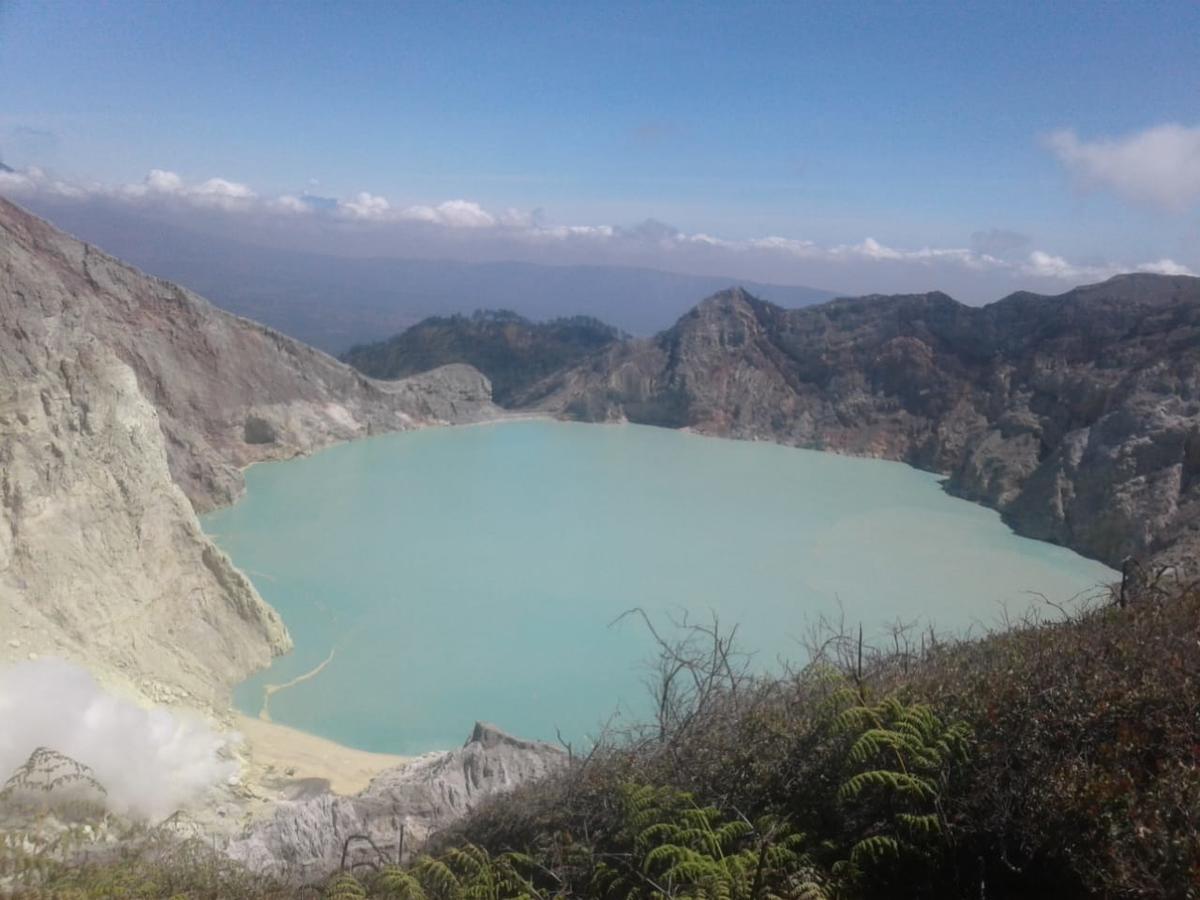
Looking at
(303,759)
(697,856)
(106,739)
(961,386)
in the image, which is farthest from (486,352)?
(697,856)

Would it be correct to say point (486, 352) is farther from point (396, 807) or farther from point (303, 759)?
point (396, 807)

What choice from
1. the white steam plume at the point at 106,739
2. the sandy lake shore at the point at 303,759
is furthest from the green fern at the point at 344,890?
the sandy lake shore at the point at 303,759

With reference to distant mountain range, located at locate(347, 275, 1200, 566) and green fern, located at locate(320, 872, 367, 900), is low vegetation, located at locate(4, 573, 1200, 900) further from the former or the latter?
distant mountain range, located at locate(347, 275, 1200, 566)

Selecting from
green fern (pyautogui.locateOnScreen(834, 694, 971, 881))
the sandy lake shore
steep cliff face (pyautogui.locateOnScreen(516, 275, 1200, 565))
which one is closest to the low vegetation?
green fern (pyautogui.locateOnScreen(834, 694, 971, 881))

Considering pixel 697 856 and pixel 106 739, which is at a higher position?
pixel 697 856

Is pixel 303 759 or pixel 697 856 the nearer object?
pixel 697 856

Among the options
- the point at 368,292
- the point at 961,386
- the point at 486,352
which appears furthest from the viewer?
the point at 368,292
